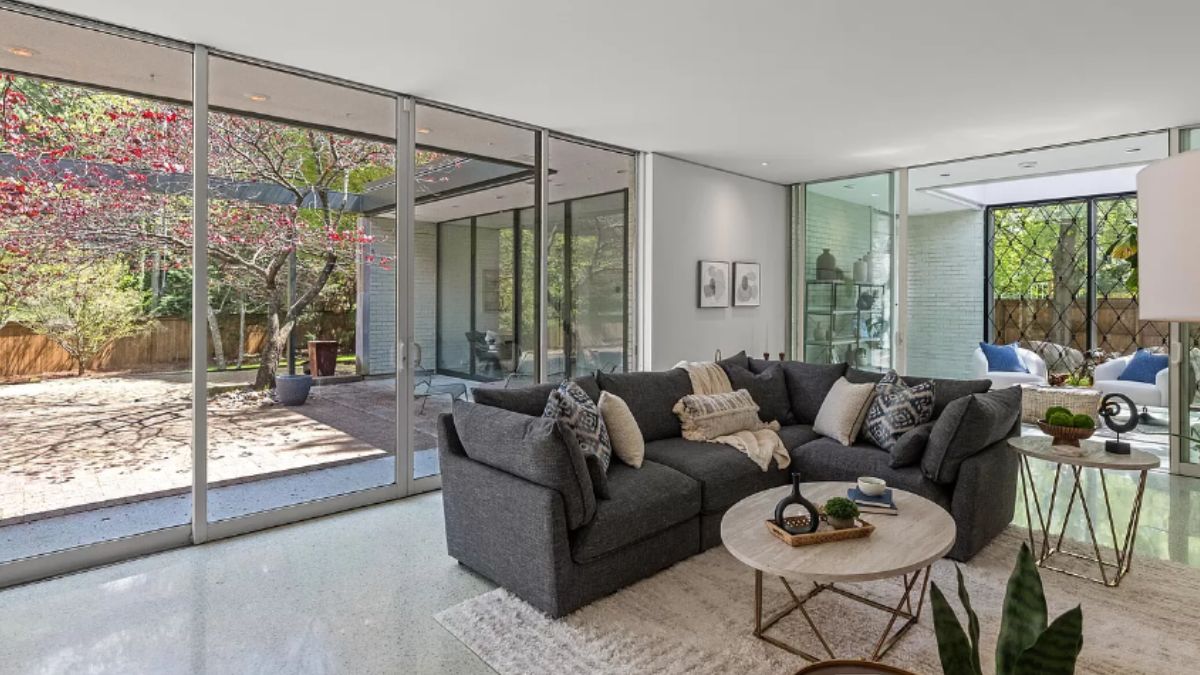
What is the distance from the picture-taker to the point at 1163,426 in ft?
20.8

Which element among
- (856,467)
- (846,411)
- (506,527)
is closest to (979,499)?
(856,467)

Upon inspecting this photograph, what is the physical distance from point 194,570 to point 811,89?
428 centimetres

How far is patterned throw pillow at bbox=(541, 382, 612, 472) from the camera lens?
3.05 m

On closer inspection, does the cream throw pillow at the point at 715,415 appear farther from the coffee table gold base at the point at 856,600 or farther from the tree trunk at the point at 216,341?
the tree trunk at the point at 216,341

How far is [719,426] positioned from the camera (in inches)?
153

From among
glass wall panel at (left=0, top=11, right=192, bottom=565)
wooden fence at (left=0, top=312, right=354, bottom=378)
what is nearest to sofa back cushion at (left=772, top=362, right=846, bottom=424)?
wooden fence at (left=0, top=312, right=354, bottom=378)

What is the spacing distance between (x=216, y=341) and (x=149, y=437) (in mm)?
593

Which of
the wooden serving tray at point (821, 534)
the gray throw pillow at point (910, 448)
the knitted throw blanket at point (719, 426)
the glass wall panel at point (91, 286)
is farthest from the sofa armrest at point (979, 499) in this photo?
the glass wall panel at point (91, 286)

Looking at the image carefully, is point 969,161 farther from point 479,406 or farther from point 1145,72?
point 479,406

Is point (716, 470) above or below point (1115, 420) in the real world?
below

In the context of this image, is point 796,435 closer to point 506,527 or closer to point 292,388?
point 506,527

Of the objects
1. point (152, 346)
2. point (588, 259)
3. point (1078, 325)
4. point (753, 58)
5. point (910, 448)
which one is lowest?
point (910, 448)

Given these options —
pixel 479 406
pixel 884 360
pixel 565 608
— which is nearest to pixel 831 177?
pixel 884 360

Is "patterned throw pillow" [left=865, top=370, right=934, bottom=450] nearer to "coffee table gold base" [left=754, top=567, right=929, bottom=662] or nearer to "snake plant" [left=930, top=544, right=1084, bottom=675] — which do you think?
"coffee table gold base" [left=754, top=567, right=929, bottom=662]
